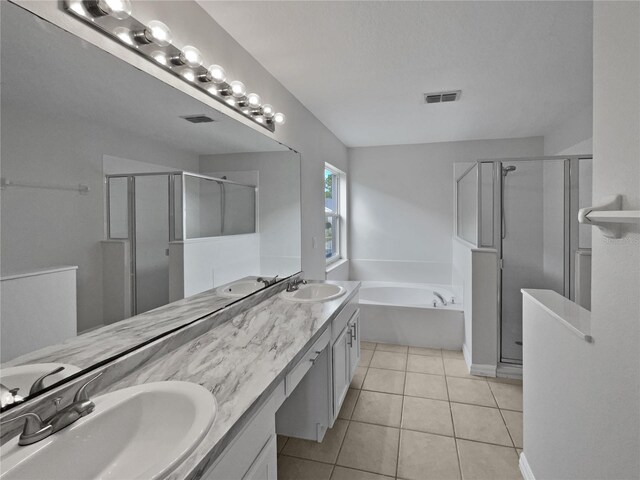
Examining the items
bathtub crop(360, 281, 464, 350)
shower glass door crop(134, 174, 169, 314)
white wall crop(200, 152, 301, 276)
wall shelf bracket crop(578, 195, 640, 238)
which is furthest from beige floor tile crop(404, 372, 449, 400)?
shower glass door crop(134, 174, 169, 314)

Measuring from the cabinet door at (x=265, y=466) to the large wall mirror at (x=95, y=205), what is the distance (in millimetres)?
573

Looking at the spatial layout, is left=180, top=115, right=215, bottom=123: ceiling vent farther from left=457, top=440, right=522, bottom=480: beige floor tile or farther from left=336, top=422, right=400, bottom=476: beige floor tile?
left=457, top=440, right=522, bottom=480: beige floor tile

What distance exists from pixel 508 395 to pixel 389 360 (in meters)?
1.01

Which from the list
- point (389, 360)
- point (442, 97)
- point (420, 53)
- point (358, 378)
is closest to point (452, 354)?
point (389, 360)

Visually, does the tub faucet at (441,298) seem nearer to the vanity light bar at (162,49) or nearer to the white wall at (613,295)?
the white wall at (613,295)

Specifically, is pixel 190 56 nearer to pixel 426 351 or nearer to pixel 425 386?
pixel 425 386

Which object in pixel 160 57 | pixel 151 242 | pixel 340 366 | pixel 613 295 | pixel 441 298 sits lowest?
pixel 340 366

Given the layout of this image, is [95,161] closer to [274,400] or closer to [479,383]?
[274,400]

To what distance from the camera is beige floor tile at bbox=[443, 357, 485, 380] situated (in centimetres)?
290

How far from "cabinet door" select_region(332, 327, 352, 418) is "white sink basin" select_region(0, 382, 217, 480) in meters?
1.15

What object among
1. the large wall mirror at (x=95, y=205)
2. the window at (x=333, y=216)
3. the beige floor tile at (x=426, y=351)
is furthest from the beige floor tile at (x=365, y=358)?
the large wall mirror at (x=95, y=205)

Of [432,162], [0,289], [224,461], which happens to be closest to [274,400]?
[224,461]

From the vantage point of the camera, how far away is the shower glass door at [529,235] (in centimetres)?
276

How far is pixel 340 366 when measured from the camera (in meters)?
2.13
